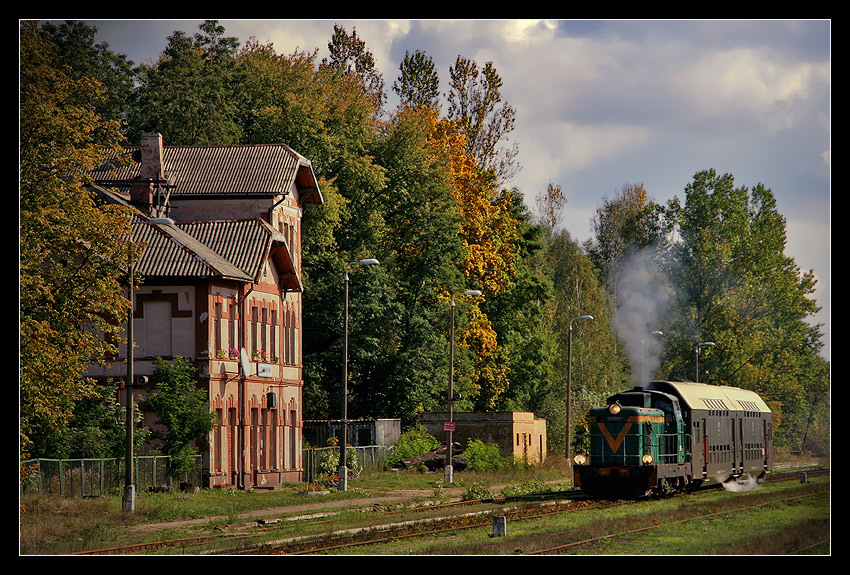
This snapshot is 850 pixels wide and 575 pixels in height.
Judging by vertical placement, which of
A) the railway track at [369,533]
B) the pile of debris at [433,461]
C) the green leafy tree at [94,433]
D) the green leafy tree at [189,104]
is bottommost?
the pile of debris at [433,461]

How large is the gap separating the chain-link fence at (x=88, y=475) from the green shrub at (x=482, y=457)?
757 inches

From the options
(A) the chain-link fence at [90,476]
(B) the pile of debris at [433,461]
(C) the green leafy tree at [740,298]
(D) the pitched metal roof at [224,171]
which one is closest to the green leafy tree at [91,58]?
(D) the pitched metal roof at [224,171]

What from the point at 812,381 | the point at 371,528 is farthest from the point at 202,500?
the point at 812,381

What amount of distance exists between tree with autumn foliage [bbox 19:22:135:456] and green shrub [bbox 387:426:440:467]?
78.3 feet

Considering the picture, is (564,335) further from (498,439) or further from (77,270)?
(77,270)

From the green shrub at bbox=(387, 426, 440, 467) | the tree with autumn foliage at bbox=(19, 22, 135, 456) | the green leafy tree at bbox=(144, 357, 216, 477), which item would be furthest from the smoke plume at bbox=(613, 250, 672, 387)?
the tree with autumn foliage at bbox=(19, 22, 135, 456)

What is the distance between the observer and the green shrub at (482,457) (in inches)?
2250

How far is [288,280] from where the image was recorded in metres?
50.4

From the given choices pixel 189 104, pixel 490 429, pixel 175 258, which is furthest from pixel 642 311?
pixel 175 258

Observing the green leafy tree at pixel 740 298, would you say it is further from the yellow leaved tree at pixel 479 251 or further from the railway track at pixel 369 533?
the railway track at pixel 369 533

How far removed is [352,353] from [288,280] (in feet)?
33.7

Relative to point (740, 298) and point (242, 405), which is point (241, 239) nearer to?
point (242, 405)

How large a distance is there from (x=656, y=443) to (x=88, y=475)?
17346mm

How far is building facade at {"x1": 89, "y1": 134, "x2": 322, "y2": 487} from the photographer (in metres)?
43.4
